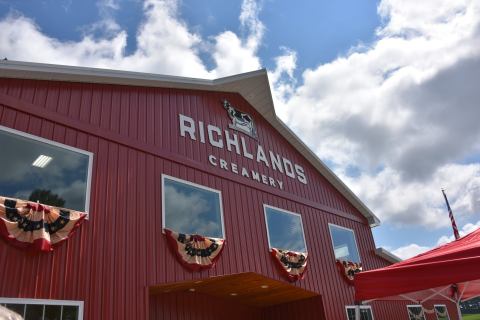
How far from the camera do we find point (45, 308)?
19.7 ft

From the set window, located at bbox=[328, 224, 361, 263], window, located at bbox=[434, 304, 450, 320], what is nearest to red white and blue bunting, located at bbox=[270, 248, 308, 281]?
window, located at bbox=[328, 224, 361, 263]

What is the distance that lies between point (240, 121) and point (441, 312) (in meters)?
11.5

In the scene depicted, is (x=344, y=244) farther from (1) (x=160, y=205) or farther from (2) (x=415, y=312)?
(1) (x=160, y=205)

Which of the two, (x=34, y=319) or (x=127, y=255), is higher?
(x=127, y=255)

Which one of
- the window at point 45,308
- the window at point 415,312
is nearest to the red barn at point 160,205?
the window at point 45,308

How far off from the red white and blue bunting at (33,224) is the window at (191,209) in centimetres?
210

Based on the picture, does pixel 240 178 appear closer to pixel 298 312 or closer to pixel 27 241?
pixel 298 312

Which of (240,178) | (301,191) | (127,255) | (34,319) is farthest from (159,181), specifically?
(301,191)

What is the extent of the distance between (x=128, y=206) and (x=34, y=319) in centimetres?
252

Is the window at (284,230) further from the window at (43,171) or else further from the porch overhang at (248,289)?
the window at (43,171)

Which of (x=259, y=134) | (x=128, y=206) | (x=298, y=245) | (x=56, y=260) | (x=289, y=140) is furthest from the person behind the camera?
(x=289, y=140)

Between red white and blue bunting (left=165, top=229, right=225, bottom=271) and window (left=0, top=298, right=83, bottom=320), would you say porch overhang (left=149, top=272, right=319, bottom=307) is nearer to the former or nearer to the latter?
red white and blue bunting (left=165, top=229, right=225, bottom=271)

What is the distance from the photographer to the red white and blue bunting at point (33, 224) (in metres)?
6.00

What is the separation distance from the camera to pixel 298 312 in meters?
11.8
